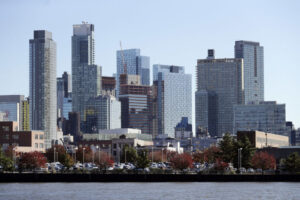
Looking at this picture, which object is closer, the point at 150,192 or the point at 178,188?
the point at 150,192

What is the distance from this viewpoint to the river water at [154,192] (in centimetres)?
14962

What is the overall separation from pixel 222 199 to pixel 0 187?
184 feet

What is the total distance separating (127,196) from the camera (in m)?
152

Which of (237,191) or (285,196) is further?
(237,191)

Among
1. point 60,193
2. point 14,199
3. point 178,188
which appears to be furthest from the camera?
point 178,188

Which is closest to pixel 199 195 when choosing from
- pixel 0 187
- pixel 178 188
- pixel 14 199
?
pixel 178 188

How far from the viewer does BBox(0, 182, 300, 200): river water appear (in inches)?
5891

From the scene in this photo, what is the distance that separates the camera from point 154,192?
16175 cm

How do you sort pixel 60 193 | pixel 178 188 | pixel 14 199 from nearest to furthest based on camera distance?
pixel 14 199 → pixel 60 193 → pixel 178 188

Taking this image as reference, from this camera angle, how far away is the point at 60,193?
160 m

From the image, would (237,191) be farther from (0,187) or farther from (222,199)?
(0,187)

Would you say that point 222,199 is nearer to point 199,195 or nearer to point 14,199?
point 199,195

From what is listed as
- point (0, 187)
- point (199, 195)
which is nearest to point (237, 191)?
point (199, 195)

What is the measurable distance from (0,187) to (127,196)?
40.0 m
